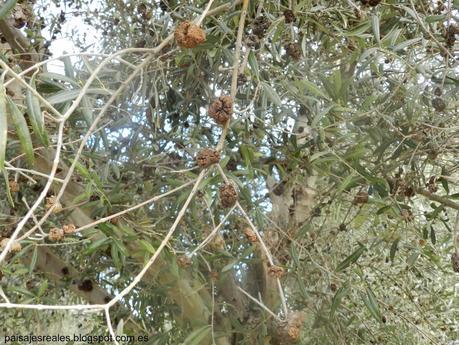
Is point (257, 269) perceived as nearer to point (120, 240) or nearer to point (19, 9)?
point (120, 240)

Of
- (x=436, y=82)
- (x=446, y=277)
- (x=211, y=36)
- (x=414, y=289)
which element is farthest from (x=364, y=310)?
(x=211, y=36)

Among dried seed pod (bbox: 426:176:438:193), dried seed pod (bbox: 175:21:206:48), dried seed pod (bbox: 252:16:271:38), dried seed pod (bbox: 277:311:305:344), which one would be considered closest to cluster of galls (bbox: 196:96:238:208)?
dried seed pod (bbox: 175:21:206:48)

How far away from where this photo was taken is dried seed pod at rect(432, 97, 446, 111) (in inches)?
66.8

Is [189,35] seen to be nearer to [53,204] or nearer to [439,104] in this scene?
[53,204]

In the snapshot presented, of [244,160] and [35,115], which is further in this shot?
[244,160]

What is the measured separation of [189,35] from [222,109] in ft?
0.58

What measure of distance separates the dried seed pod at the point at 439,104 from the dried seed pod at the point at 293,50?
17.6 inches

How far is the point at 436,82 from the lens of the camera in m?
1.68

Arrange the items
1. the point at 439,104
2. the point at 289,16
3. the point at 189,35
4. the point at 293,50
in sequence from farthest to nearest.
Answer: the point at 293,50
the point at 439,104
the point at 289,16
the point at 189,35

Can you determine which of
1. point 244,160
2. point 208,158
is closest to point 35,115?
point 208,158

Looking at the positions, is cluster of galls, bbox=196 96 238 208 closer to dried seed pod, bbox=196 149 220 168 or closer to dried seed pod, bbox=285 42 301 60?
dried seed pod, bbox=196 149 220 168

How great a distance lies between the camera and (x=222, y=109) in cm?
122

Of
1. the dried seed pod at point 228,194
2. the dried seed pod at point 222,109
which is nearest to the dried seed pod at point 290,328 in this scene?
the dried seed pod at point 228,194

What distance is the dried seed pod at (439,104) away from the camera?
66.8 inches
